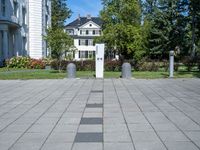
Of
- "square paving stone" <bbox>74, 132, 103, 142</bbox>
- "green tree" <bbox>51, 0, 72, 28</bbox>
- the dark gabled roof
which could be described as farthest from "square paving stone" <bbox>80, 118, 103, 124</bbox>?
the dark gabled roof

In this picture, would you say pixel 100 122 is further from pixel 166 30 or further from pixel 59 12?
pixel 59 12

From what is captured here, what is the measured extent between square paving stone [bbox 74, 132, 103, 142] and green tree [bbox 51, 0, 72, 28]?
7404 centimetres

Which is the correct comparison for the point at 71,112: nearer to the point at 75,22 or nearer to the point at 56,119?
the point at 56,119

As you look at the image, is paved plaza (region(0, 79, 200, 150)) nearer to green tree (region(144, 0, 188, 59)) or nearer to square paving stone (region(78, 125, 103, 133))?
square paving stone (region(78, 125, 103, 133))

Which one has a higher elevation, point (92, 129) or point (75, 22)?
point (75, 22)

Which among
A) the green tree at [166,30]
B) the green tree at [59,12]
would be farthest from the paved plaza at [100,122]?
the green tree at [59,12]

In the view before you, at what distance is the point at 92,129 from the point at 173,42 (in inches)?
1694

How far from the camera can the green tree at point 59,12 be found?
8112 centimetres

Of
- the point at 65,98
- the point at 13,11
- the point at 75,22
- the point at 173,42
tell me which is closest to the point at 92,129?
the point at 65,98

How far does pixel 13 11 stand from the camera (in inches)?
1576

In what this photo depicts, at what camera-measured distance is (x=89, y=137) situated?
707cm

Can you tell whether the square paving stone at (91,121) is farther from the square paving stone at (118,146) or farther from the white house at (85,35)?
the white house at (85,35)

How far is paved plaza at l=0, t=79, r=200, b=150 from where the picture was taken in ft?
21.6

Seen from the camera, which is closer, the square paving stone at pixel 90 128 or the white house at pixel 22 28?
the square paving stone at pixel 90 128
